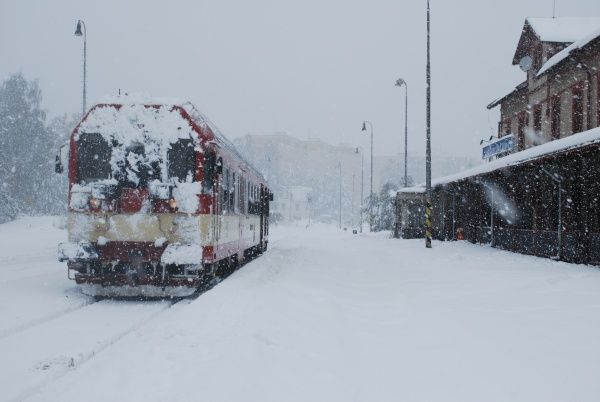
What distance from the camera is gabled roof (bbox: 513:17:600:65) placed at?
23297 millimetres

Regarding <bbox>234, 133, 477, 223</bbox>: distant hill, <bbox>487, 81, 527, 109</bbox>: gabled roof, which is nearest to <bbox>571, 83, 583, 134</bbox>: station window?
<bbox>487, 81, 527, 109</bbox>: gabled roof

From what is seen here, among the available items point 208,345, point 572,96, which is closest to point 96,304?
point 208,345

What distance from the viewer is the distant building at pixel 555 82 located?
63.6 feet

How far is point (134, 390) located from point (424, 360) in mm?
2645

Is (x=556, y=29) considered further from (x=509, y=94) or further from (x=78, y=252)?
(x=78, y=252)

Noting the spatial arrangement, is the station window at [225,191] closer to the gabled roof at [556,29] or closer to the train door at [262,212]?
the train door at [262,212]

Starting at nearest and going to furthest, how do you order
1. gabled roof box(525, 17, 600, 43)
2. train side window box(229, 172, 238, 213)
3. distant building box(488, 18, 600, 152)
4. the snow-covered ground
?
1. the snow-covered ground
2. train side window box(229, 172, 238, 213)
3. distant building box(488, 18, 600, 152)
4. gabled roof box(525, 17, 600, 43)

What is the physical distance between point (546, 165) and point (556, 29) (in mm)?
9791

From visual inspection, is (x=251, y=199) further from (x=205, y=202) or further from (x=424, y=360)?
(x=424, y=360)

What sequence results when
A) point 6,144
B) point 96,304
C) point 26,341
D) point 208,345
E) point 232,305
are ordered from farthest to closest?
point 6,144 → point 96,304 → point 232,305 → point 26,341 → point 208,345

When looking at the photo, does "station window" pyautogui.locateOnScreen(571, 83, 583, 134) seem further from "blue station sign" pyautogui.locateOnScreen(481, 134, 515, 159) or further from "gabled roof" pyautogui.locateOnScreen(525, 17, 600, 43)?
"blue station sign" pyautogui.locateOnScreen(481, 134, 515, 159)

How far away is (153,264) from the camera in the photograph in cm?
952

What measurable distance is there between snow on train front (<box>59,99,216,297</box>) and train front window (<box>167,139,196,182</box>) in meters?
0.02

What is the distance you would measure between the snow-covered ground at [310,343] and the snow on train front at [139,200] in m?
0.51
